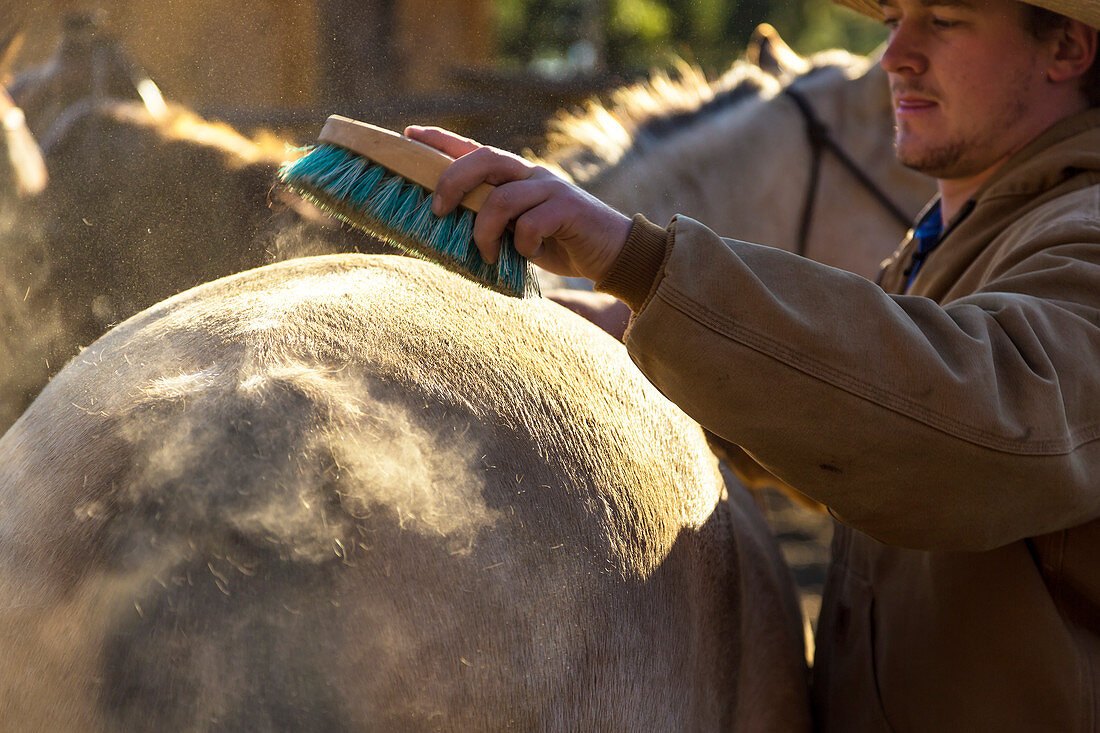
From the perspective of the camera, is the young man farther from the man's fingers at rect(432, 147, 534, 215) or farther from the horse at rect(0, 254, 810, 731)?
the horse at rect(0, 254, 810, 731)

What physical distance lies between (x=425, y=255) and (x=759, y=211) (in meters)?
1.95

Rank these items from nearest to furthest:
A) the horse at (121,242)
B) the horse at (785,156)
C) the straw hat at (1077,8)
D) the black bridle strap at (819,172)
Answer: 1. the horse at (121,242)
2. the straw hat at (1077,8)
3. the horse at (785,156)
4. the black bridle strap at (819,172)

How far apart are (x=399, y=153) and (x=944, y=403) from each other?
2.28ft

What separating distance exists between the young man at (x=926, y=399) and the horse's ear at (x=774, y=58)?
1.82 meters

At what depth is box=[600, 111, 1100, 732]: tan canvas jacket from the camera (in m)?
0.99

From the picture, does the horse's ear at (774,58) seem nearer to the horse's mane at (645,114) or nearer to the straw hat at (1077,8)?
the horse's mane at (645,114)

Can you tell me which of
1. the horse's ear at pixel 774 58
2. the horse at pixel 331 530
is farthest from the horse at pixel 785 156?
the horse at pixel 331 530

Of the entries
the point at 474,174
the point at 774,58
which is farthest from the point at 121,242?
the point at 774,58

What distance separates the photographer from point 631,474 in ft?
3.65

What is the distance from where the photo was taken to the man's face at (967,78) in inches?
66.2

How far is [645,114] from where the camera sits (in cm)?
270

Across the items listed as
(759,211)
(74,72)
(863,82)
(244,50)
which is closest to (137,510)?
(244,50)

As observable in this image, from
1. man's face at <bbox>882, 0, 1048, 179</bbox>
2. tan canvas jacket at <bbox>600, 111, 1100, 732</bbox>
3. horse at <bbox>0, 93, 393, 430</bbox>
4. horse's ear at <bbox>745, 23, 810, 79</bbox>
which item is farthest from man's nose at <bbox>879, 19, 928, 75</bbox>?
horse's ear at <bbox>745, 23, 810, 79</bbox>

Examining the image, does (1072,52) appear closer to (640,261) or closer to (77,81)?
(640,261)
